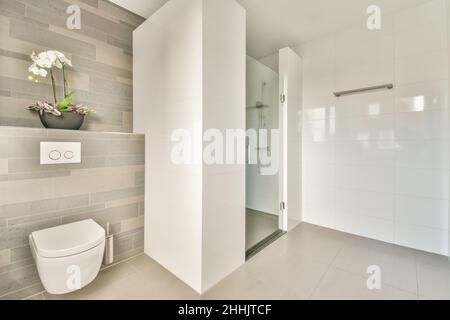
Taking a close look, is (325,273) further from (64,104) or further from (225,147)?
(64,104)

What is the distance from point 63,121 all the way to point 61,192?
50cm

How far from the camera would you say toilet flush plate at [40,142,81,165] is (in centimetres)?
131

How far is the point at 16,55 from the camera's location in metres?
1.32

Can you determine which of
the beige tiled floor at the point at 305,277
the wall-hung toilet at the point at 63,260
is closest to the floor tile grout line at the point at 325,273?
the beige tiled floor at the point at 305,277

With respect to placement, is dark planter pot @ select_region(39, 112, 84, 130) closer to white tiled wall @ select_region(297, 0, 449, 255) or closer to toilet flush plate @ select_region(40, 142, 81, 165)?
toilet flush plate @ select_region(40, 142, 81, 165)

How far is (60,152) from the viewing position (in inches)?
53.8

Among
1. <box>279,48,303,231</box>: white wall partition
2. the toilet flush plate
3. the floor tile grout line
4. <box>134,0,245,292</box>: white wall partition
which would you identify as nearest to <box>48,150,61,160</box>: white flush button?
the toilet flush plate

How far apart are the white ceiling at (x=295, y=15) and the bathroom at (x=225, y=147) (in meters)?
0.02

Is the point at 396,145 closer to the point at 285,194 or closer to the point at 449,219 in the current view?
the point at 449,219

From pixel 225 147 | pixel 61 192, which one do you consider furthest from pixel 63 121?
pixel 225 147

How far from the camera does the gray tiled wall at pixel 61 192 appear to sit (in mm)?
1245

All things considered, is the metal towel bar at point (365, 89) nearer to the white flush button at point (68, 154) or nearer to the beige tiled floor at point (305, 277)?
the beige tiled floor at point (305, 277)

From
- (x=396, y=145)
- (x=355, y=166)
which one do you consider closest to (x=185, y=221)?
(x=355, y=166)

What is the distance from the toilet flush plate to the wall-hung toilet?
46cm
